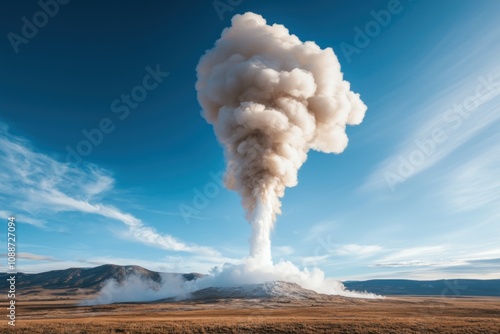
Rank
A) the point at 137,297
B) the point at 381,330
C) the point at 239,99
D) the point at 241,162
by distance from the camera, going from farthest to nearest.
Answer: the point at 137,297
the point at 239,99
the point at 241,162
the point at 381,330

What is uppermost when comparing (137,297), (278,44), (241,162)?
(278,44)

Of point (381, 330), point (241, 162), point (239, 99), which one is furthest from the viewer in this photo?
Result: point (239, 99)

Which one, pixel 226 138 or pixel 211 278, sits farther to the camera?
pixel 211 278

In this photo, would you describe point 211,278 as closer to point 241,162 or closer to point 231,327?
point 241,162

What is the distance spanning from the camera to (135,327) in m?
34.7

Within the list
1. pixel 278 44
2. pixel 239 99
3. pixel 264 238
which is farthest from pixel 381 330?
pixel 278 44

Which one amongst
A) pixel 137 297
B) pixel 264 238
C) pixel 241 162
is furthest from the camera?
pixel 137 297

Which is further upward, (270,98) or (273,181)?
(270,98)

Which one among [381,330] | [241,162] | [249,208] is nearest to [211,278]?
[249,208]

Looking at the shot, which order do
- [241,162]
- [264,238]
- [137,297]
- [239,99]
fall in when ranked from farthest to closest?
[137,297], [239,99], [241,162], [264,238]

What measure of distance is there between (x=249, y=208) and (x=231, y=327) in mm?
48620

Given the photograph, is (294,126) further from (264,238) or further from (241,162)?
(264,238)

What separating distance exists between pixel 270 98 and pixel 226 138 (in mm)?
14594

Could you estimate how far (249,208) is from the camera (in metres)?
82.1
